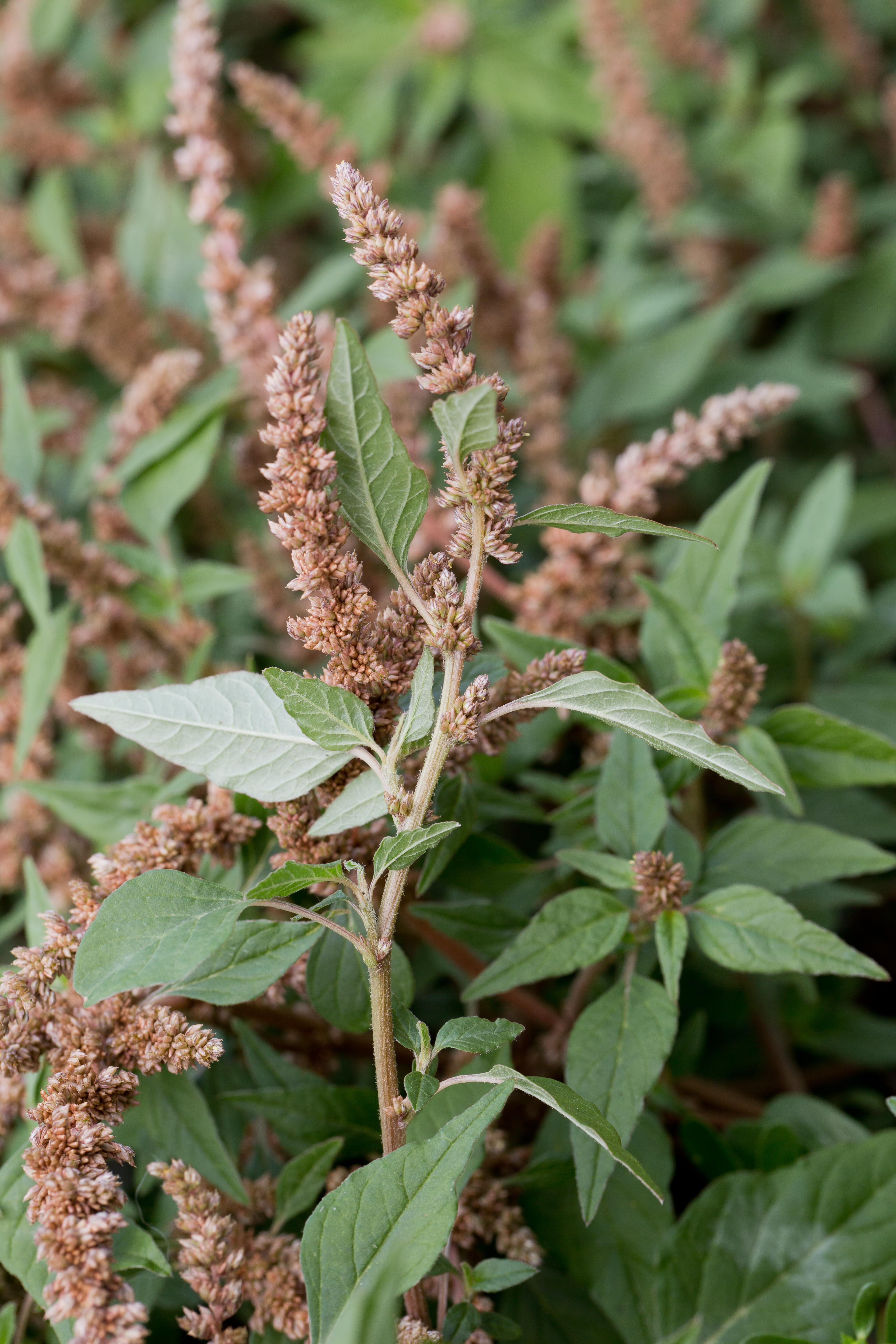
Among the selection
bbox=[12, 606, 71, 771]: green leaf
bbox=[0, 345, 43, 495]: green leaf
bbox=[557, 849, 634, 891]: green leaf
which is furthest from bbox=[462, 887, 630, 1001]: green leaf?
bbox=[0, 345, 43, 495]: green leaf

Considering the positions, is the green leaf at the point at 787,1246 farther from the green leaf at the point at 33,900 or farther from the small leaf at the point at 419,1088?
the green leaf at the point at 33,900

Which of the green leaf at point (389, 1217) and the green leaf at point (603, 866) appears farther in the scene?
the green leaf at point (603, 866)

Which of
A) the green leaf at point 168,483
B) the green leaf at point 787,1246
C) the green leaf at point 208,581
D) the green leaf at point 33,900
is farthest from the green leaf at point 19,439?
the green leaf at point 787,1246

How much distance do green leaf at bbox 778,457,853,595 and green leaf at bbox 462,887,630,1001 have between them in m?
0.58

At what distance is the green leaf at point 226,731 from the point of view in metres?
0.64

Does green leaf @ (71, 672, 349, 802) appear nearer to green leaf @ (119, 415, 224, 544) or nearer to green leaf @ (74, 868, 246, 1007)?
green leaf @ (74, 868, 246, 1007)

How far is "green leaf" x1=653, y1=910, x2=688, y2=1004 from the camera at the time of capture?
0.71 meters

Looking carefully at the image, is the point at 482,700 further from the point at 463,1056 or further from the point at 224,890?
the point at 463,1056

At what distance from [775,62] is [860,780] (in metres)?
1.67

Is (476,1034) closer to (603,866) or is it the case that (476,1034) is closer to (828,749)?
(603,866)

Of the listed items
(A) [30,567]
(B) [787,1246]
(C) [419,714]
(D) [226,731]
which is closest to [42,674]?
(A) [30,567]

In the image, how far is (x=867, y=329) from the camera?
Result: 1659 millimetres

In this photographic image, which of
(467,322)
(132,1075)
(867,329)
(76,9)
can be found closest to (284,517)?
(467,322)

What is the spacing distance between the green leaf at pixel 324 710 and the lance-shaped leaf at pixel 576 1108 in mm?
189
